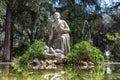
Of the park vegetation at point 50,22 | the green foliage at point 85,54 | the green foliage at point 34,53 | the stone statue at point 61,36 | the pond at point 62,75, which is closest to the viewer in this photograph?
the pond at point 62,75

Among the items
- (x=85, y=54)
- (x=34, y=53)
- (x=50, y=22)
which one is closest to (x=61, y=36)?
(x=34, y=53)

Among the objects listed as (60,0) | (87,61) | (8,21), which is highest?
(60,0)

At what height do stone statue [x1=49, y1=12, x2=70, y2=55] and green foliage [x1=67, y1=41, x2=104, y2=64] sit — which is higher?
stone statue [x1=49, y1=12, x2=70, y2=55]

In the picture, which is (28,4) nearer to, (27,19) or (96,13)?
(27,19)

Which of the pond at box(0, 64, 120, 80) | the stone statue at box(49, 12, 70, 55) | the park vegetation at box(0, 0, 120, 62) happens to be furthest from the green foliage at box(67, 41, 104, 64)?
the park vegetation at box(0, 0, 120, 62)

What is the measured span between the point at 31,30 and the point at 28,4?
5386 millimetres

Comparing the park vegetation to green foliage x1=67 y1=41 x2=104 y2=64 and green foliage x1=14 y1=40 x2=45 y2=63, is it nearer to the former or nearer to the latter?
green foliage x1=14 y1=40 x2=45 y2=63

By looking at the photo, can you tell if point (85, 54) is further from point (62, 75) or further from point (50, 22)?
point (50, 22)

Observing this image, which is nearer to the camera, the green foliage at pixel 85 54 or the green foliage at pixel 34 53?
the green foliage at pixel 85 54

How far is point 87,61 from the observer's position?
10.7 meters

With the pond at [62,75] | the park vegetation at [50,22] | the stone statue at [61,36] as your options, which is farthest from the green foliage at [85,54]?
the park vegetation at [50,22]

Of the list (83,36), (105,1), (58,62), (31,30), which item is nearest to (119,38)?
(83,36)

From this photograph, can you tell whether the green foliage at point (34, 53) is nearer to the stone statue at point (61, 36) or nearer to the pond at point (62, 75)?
the stone statue at point (61, 36)

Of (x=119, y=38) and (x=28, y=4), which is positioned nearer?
(x=28, y=4)
